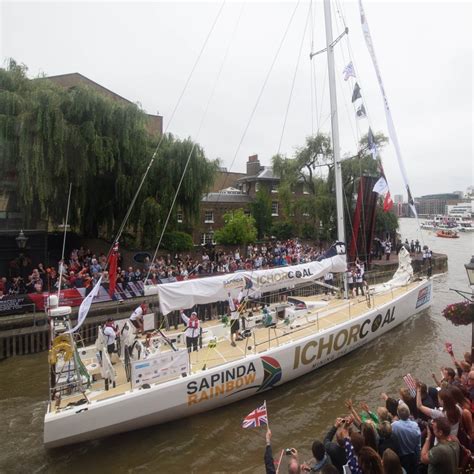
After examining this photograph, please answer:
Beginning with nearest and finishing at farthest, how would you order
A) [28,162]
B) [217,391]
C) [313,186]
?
[217,391] → [28,162] → [313,186]

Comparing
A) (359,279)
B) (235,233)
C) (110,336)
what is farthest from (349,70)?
(235,233)

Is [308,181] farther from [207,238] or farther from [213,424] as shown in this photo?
[213,424]

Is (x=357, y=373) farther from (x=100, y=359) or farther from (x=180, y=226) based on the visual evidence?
(x=180, y=226)

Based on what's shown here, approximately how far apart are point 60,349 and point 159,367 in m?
2.17

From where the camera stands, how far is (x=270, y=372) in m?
10.5

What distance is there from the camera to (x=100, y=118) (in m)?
20.6

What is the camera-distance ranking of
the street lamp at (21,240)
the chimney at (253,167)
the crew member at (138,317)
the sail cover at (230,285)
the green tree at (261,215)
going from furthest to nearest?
the chimney at (253,167)
the green tree at (261,215)
the street lamp at (21,240)
the crew member at (138,317)
the sail cover at (230,285)

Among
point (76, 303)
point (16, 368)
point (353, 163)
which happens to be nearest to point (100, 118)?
point (76, 303)

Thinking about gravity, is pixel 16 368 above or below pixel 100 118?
below

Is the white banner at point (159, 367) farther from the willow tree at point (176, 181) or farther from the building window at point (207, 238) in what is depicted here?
the building window at point (207, 238)

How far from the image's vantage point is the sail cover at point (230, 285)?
10.1 metres

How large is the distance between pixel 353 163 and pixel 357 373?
25.1 m

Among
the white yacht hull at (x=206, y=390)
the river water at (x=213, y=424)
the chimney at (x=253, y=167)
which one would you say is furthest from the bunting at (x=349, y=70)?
the chimney at (x=253, y=167)

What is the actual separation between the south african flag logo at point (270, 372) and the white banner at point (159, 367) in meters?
2.27
